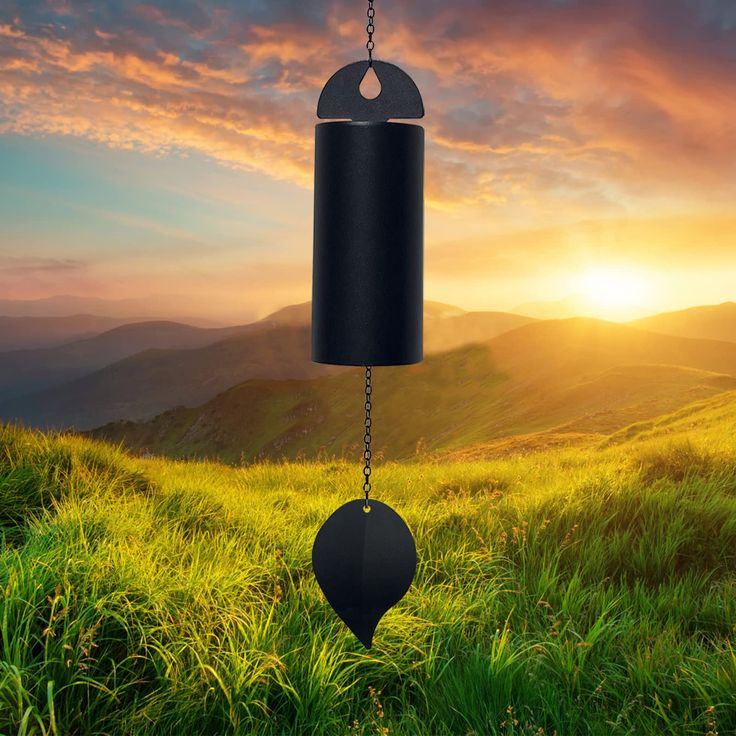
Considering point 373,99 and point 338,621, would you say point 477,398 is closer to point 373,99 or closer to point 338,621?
point 338,621

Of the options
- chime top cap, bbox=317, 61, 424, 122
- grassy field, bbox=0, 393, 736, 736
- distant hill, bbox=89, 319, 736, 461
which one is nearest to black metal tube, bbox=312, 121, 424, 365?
chime top cap, bbox=317, 61, 424, 122

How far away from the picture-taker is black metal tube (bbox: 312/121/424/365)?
2.99m

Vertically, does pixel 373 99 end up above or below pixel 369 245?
above

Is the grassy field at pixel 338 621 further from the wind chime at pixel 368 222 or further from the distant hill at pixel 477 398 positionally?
the distant hill at pixel 477 398

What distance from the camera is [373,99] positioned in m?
3.11

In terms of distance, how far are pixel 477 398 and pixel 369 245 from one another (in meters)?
39.2

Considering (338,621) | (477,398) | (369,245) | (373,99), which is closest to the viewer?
(369,245)

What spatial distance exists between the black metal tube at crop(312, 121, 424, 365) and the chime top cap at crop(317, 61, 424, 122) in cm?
11

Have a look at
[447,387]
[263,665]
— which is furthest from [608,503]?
[447,387]

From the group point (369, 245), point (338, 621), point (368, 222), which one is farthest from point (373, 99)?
point (338, 621)

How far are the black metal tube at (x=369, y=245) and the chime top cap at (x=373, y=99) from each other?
111 millimetres

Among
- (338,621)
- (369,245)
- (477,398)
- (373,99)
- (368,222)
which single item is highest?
(373,99)

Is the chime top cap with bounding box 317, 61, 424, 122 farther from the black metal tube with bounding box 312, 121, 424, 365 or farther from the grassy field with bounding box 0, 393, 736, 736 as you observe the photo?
the grassy field with bounding box 0, 393, 736, 736

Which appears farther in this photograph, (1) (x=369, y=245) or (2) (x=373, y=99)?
(2) (x=373, y=99)
